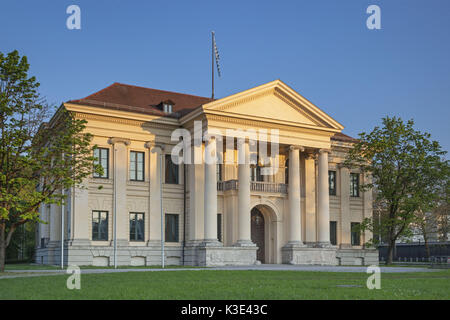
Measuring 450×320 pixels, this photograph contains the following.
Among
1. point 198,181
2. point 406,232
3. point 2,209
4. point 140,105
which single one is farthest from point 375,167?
point 2,209

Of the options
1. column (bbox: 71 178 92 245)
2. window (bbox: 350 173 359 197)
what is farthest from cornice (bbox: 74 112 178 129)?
window (bbox: 350 173 359 197)

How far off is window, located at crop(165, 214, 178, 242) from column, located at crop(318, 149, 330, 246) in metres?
11.4

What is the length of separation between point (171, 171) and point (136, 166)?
2.81 m

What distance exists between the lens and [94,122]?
130ft

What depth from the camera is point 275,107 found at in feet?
141

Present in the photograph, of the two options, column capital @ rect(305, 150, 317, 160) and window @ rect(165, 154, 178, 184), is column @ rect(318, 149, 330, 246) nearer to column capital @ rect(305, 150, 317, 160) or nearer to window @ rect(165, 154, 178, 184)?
column capital @ rect(305, 150, 317, 160)

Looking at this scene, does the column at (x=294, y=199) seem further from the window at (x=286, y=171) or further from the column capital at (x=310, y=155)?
the window at (x=286, y=171)

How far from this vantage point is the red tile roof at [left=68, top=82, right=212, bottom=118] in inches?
1593

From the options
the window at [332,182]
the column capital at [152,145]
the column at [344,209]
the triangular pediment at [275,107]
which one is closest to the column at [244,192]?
the triangular pediment at [275,107]

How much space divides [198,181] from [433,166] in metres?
18.5

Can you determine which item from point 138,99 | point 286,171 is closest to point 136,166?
point 138,99

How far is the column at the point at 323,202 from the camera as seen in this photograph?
44.4 m

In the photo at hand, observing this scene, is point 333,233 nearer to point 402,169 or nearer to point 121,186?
point 402,169

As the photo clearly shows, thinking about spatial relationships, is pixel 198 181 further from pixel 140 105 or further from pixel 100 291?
pixel 100 291
